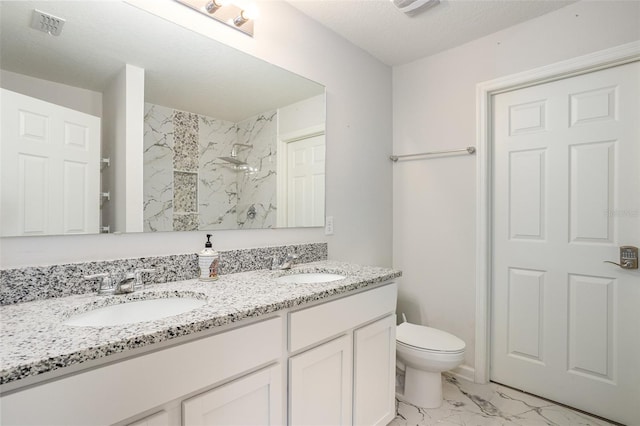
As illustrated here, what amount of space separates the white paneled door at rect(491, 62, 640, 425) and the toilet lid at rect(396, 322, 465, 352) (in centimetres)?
50

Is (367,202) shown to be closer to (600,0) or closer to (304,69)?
(304,69)

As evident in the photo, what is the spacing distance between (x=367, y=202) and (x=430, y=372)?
3.82ft

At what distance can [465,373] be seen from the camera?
7.22 ft

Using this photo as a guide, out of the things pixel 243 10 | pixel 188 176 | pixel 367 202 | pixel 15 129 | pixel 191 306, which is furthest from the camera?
pixel 367 202

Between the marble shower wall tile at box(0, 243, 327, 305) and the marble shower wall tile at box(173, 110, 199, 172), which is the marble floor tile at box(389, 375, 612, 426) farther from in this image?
the marble shower wall tile at box(173, 110, 199, 172)

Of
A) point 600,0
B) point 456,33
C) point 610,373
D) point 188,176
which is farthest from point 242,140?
point 610,373

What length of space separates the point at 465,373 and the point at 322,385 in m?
1.45

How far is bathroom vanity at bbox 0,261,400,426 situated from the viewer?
2.19 ft

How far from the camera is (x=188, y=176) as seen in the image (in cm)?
144

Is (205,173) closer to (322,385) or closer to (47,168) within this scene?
(47,168)

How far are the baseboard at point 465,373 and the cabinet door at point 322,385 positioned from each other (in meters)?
1.22

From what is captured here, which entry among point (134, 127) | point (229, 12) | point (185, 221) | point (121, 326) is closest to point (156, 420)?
point (121, 326)

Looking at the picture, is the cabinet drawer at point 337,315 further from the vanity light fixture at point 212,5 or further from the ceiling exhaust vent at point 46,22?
the vanity light fixture at point 212,5

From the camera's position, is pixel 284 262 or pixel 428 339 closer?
pixel 284 262
